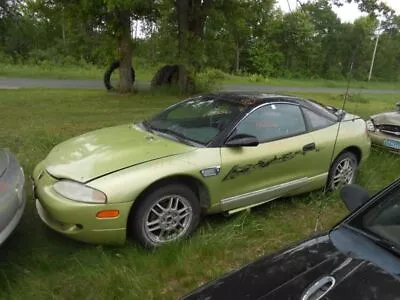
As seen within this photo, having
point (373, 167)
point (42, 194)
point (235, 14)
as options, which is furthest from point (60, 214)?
point (235, 14)

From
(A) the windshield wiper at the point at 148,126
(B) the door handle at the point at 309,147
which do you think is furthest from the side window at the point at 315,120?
(A) the windshield wiper at the point at 148,126

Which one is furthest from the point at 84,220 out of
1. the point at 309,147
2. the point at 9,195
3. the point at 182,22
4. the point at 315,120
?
the point at 182,22

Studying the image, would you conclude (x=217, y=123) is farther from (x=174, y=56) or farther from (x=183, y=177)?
(x=174, y=56)

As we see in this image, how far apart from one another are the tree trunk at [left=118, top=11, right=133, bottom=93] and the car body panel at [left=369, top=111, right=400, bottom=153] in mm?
7988

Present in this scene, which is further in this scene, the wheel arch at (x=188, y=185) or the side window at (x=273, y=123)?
the side window at (x=273, y=123)

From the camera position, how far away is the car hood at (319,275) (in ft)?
5.70

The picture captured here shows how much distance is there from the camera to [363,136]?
530cm

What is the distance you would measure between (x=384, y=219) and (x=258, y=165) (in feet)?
6.53

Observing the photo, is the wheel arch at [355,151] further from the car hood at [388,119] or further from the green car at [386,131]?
the car hood at [388,119]

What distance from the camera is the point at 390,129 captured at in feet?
22.3

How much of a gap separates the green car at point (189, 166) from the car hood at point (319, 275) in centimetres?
162

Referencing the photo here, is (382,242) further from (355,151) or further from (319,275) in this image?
(355,151)

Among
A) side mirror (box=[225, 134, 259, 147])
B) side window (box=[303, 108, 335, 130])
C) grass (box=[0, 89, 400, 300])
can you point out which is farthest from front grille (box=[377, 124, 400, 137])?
side mirror (box=[225, 134, 259, 147])

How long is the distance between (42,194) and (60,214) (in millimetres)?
351
